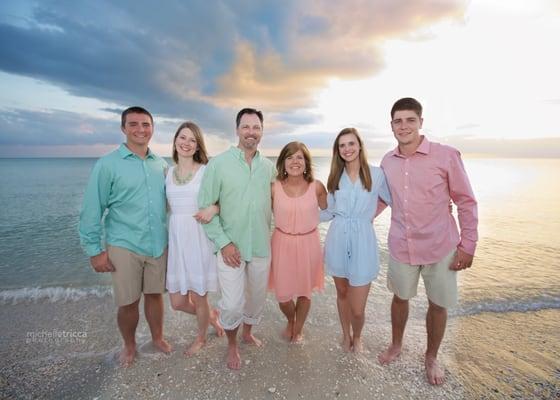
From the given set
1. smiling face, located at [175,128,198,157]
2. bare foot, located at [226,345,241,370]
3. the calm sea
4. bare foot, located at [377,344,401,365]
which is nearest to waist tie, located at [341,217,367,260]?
bare foot, located at [377,344,401,365]

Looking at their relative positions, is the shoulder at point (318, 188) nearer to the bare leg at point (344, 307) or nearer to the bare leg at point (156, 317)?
the bare leg at point (344, 307)

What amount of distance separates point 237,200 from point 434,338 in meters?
3.13

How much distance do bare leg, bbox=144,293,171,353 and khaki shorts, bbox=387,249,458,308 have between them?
131 inches

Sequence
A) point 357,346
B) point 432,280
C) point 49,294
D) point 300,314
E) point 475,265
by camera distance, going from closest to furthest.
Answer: point 432,280 < point 357,346 < point 300,314 < point 49,294 < point 475,265

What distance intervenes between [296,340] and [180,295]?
1.89 meters

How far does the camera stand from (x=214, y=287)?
3.95 m

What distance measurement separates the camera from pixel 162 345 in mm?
4152

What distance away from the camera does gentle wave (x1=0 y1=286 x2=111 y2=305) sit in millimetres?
Result: 6285

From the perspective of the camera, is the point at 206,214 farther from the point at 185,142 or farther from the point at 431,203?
the point at 431,203

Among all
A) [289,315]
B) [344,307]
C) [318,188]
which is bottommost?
[289,315]

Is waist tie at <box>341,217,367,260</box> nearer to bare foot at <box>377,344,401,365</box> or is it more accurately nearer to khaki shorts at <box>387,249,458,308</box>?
khaki shorts at <box>387,249,458,308</box>

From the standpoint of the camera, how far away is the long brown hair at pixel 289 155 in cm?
381

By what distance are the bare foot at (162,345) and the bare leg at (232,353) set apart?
0.93 metres

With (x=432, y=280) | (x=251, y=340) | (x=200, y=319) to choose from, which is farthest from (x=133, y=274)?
(x=432, y=280)
